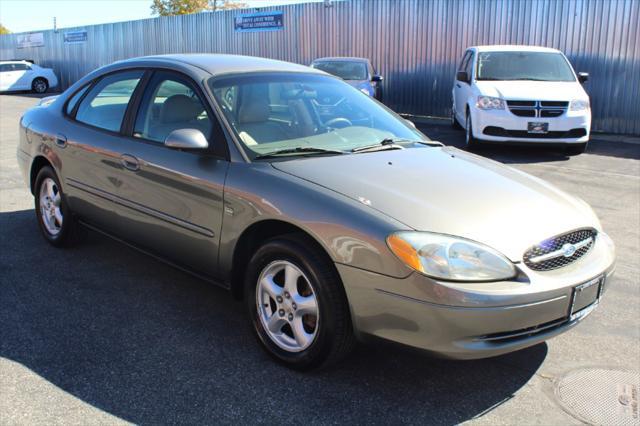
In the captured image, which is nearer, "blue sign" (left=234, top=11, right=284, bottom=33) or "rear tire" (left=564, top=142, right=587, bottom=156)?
"rear tire" (left=564, top=142, right=587, bottom=156)

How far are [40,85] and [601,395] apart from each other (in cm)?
3031

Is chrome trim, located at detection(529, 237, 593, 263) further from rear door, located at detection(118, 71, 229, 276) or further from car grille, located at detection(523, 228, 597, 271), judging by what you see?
rear door, located at detection(118, 71, 229, 276)

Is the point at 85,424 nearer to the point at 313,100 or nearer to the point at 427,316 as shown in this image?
the point at 427,316

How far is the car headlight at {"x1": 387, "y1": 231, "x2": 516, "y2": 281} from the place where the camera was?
9.13 feet

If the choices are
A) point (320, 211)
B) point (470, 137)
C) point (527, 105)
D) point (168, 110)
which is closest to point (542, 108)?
point (527, 105)

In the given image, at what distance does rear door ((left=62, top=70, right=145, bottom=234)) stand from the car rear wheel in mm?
26573

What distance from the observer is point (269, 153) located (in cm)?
361

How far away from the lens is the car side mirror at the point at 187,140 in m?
3.58

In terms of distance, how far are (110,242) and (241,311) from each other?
6.14 ft

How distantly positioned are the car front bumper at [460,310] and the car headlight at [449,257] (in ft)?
0.15

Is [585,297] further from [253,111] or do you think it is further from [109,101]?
[109,101]

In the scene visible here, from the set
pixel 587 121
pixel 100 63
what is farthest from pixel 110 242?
pixel 100 63

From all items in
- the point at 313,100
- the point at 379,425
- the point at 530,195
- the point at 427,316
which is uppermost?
the point at 313,100

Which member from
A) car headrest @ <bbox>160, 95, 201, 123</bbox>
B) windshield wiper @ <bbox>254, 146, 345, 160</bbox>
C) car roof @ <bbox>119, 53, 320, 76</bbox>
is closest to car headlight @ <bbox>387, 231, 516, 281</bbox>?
windshield wiper @ <bbox>254, 146, 345, 160</bbox>
